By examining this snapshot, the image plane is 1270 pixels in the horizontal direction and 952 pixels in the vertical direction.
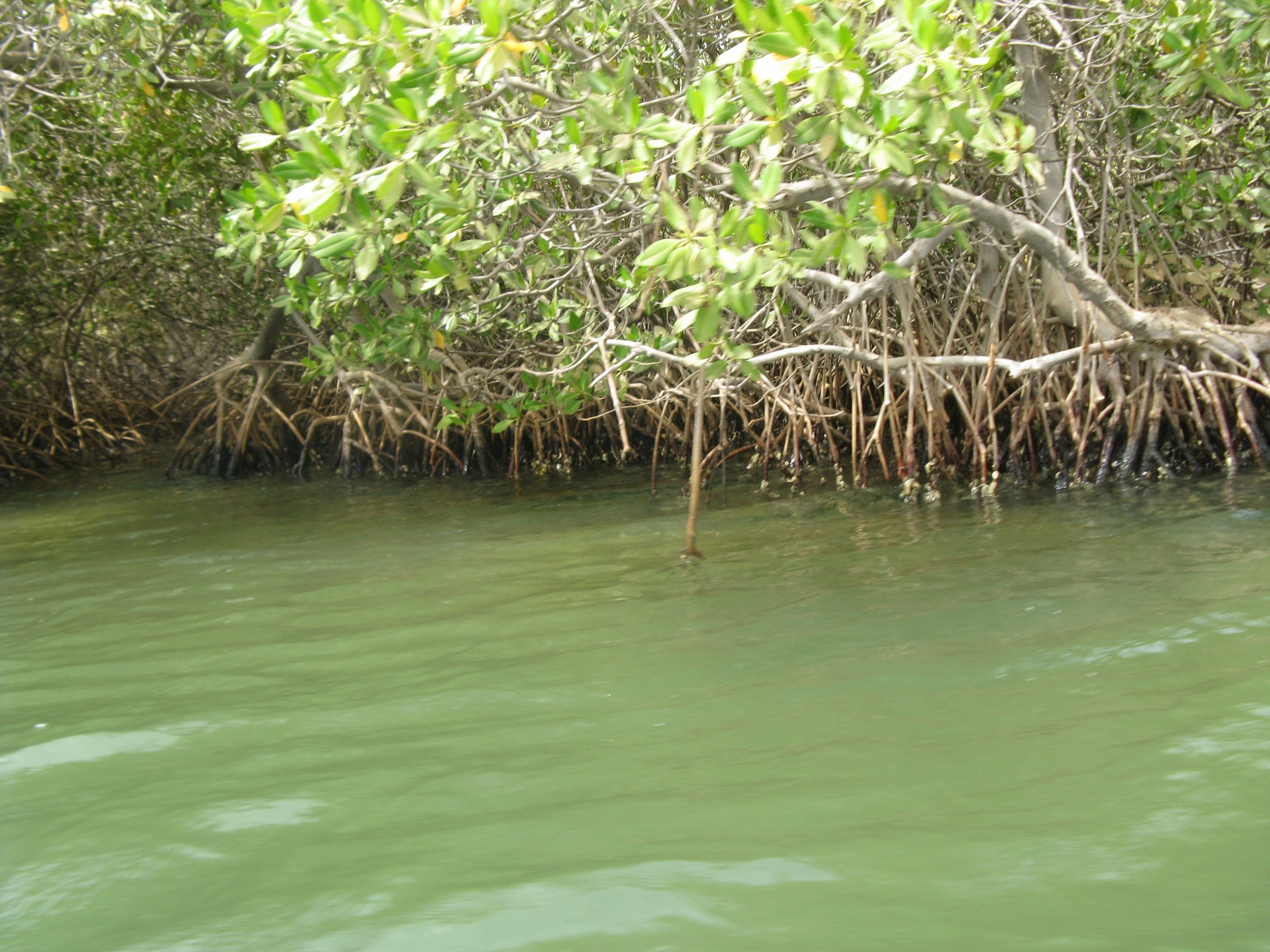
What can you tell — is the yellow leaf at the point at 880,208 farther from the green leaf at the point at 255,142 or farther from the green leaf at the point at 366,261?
the green leaf at the point at 255,142

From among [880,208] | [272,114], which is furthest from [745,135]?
[272,114]

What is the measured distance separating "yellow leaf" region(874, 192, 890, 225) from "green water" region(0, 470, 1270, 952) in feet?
3.08

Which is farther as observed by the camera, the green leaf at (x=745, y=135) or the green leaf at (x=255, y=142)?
the green leaf at (x=255, y=142)

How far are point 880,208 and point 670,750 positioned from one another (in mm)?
1652

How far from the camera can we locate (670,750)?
6.18ft

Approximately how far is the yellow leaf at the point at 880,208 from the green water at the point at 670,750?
3.08 feet

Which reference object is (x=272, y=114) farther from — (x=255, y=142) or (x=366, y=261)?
(x=366, y=261)

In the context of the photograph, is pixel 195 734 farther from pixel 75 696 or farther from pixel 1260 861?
pixel 1260 861

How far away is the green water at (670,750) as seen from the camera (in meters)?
1.33

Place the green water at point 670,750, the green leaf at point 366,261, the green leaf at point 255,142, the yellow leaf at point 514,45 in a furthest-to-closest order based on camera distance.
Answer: the green leaf at point 366,261 → the green leaf at point 255,142 → the yellow leaf at point 514,45 → the green water at point 670,750

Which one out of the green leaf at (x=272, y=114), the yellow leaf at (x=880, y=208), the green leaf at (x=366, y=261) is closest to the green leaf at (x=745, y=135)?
the yellow leaf at (x=880, y=208)

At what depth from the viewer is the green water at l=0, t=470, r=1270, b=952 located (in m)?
1.33

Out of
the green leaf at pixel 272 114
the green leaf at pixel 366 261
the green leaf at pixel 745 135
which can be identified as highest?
the green leaf at pixel 272 114

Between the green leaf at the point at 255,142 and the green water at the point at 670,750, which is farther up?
the green leaf at the point at 255,142
